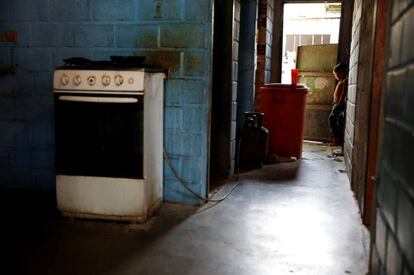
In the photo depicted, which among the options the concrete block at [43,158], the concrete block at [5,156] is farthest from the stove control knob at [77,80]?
the concrete block at [5,156]

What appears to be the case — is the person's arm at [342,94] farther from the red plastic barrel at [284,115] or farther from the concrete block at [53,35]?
the concrete block at [53,35]

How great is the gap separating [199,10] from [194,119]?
808mm

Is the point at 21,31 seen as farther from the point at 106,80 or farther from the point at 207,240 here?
the point at 207,240

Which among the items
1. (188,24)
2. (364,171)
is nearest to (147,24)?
(188,24)

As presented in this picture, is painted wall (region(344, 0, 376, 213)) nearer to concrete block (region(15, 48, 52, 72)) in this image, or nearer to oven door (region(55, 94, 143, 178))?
oven door (region(55, 94, 143, 178))

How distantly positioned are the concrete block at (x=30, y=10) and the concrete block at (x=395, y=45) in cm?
268

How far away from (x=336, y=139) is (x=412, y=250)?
596 cm

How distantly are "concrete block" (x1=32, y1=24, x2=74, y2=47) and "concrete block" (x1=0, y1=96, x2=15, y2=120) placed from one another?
52 centimetres

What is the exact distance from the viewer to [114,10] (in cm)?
318

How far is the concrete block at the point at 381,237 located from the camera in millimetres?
1507

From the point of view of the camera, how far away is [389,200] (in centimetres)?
144

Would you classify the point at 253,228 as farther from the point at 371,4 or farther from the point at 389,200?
the point at 371,4

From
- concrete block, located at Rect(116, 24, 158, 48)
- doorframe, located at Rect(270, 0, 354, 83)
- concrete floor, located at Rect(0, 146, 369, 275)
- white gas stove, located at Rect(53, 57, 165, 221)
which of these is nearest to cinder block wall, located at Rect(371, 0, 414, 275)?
concrete floor, located at Rect(0, 146, 369, 275)

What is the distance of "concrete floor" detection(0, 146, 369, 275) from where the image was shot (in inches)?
84.1
